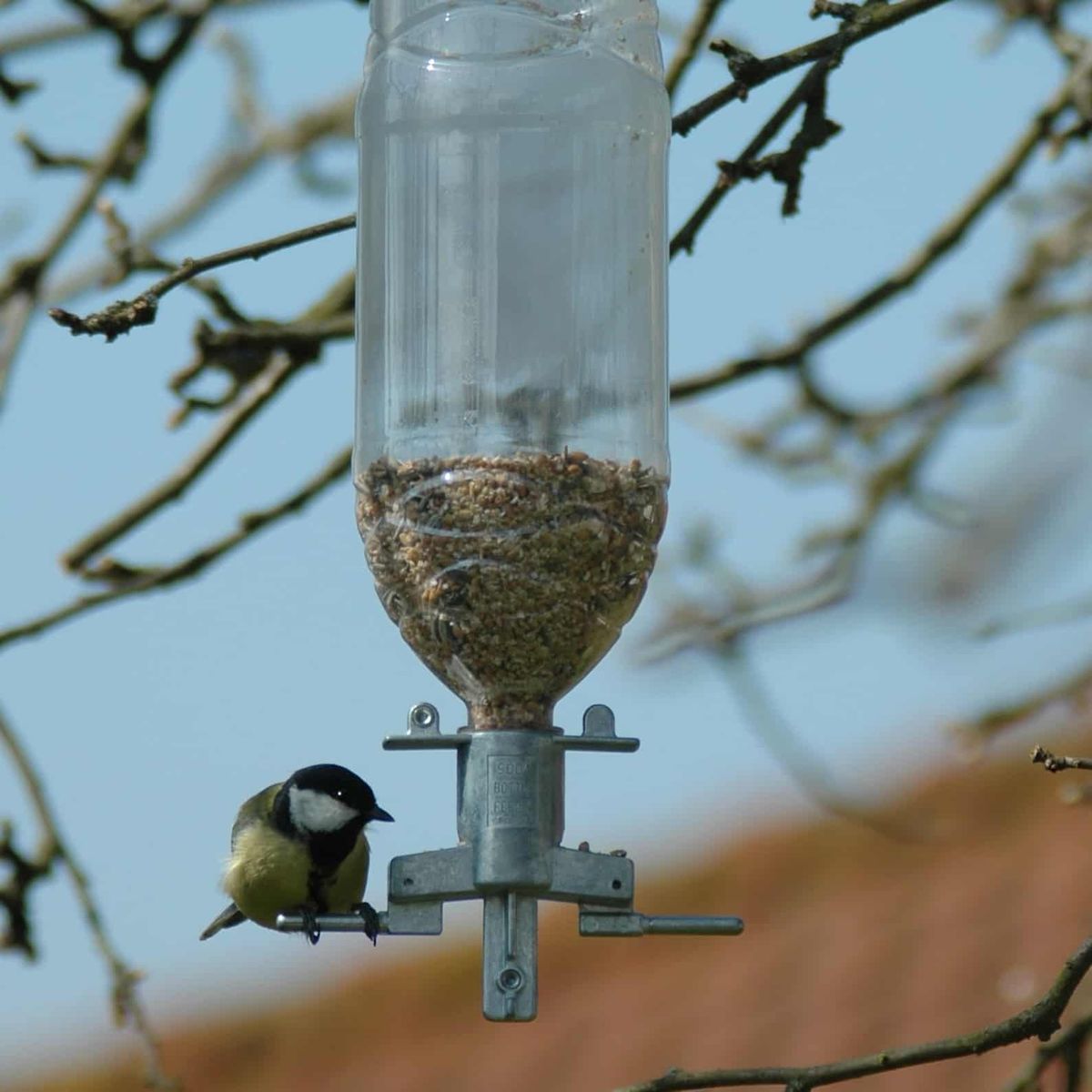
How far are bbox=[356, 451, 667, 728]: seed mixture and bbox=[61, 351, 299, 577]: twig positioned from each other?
2.96 feet

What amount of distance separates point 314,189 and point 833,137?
2.30 meters

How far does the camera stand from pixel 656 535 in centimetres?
274

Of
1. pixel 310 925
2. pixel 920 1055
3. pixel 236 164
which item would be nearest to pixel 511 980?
pixel 310 925

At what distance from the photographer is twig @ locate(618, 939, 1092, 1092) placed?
92.1 inches

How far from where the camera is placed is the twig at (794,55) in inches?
107

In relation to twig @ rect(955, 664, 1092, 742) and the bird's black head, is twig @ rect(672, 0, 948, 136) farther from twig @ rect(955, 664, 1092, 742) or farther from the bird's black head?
twig @ rect(955, 664, 1092, 742)

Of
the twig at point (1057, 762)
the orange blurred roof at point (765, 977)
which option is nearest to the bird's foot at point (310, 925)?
the twig at point (1057, 762)

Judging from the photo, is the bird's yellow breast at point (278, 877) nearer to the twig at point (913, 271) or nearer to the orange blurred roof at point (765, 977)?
the twig at point (913, 271)

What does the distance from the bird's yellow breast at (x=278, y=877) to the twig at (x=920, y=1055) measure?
1.07 metres

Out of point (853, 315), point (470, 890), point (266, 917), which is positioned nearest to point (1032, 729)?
point (853, 315)

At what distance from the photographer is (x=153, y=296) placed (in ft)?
8.87

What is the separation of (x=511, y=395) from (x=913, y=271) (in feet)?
4.42

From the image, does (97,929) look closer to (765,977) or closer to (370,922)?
(370,922)

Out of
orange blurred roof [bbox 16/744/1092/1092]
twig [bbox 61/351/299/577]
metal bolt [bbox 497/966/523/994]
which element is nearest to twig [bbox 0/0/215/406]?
twig [bbox 61/351/299/577]
